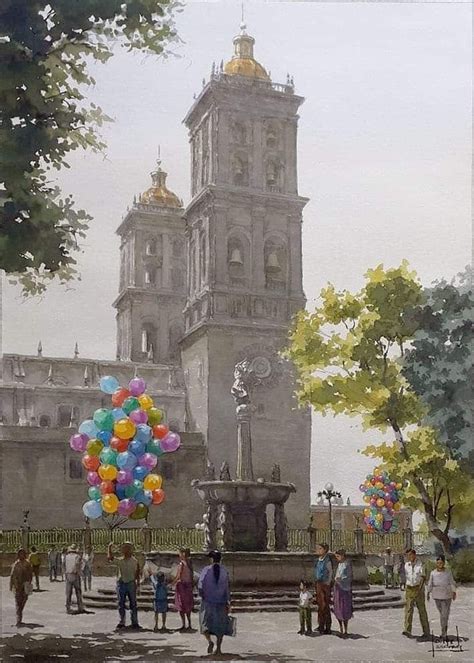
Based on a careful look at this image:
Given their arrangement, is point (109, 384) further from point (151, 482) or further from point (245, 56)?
point (245, 56)

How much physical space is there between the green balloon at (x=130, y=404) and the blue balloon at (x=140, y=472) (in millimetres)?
1084

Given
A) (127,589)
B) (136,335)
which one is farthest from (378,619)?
(136,335)

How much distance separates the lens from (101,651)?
40.0ft

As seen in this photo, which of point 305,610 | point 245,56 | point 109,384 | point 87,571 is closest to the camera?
point 305,610

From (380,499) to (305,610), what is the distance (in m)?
10.2

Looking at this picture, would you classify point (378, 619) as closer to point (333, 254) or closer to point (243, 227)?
point (333, 254)

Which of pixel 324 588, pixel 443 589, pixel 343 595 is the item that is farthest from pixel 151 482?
pixel 443 589

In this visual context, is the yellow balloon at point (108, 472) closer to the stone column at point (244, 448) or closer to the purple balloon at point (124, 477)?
the purple balloon at point (124, 477)

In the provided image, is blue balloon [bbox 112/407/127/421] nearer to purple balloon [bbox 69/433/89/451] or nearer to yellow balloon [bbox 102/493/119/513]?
purple balloon [bbox 69/433/89/451]

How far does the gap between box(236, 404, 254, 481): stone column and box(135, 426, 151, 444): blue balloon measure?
3330 mm

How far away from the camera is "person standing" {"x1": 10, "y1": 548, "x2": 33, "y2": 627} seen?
13.5 m

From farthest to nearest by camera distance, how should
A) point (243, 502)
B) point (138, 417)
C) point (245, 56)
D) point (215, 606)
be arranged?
point (243, 502), point (138, 417), point (245, 56), point (215, 606)

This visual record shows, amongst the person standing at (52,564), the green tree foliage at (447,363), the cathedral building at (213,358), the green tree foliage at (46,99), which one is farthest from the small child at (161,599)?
the cathedral building at (213,358)

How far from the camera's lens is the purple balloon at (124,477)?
1628 centimetres
